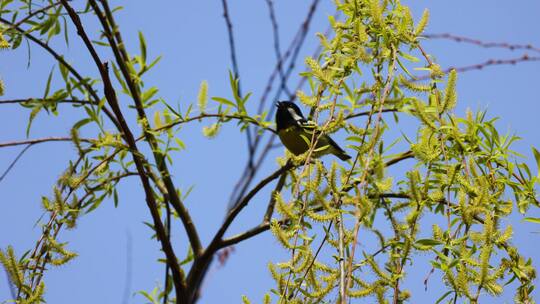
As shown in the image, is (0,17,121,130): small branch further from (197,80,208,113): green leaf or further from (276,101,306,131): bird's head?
(276,101,306,131): bird's head

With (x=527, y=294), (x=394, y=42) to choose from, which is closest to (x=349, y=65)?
(x=394, y=42)

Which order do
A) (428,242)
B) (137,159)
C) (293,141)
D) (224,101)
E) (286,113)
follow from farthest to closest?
(286,113)
(293,141)
(224,101)
(137,159)
(428,242)

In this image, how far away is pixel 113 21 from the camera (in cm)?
287

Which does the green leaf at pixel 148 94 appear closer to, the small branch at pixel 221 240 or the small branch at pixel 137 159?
the small branch at pixel 137 159

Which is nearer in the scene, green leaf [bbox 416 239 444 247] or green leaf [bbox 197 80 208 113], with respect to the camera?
green leaf [bbox 416 239 444 247]

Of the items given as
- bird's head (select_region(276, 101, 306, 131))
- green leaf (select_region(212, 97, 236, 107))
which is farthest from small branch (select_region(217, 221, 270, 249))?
bird's head (select_region(276, 101, 306, 131))

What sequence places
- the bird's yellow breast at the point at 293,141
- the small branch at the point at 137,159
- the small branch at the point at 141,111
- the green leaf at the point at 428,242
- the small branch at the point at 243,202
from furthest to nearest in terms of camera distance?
the bird's yellow breast at the point at 293,141, the small branch at the point at 243,202, the small branch at the point at 141,111, the small branch at the point at 137,159, the green leaf at the point at 428,242

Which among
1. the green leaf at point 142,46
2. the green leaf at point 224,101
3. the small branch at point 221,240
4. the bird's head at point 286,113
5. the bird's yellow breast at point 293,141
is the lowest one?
the small branch at point 221,240

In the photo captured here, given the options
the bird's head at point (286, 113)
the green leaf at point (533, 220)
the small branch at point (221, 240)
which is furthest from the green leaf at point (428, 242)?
the bird's head at point (286, 113)

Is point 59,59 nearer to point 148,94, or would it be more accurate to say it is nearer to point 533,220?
point 148,94

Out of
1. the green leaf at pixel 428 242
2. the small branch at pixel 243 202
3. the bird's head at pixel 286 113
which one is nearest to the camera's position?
the green leaf at pixel 428 242

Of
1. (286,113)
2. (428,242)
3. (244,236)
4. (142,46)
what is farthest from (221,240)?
(286,113)

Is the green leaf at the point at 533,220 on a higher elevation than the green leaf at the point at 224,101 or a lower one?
lower

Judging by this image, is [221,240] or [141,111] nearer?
[141,111]
